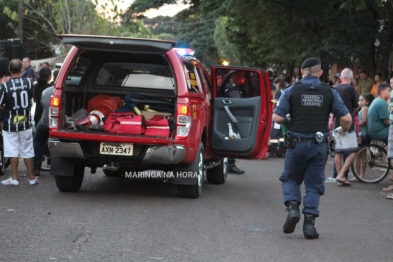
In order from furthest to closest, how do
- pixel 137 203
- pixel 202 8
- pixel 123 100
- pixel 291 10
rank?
1. pixel 202 8
2. pixel 291 10
3. pixel 123 100
4. pixel 137 203

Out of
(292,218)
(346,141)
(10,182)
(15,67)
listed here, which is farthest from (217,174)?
(292,218)

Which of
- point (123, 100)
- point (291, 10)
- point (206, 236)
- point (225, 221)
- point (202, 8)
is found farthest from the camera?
point (202, 8)

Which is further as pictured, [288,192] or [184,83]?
[184,83]

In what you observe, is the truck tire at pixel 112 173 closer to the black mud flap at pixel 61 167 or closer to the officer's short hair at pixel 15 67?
the black mud flap at pixel 61 167

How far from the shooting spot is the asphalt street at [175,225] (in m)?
7.93

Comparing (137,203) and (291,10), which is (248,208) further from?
(291,10)

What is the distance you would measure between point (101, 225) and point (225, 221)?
57.9 inches

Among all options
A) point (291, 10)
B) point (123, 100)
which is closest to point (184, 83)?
point (123, 100)

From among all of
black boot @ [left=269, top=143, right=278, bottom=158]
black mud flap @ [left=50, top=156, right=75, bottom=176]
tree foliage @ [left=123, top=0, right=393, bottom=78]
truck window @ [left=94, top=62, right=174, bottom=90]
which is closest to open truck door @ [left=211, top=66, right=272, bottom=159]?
truck window @ [left=94, top=62, right=174, bottom=90]

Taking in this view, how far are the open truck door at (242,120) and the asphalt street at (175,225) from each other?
645 mm

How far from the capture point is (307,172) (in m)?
9.13

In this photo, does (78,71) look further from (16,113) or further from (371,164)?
(371,164)

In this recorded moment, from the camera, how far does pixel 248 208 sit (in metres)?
11.1

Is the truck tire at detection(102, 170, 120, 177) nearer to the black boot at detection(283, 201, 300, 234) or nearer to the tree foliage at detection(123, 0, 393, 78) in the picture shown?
the black boot at detection(283, 201, 300, 234)
